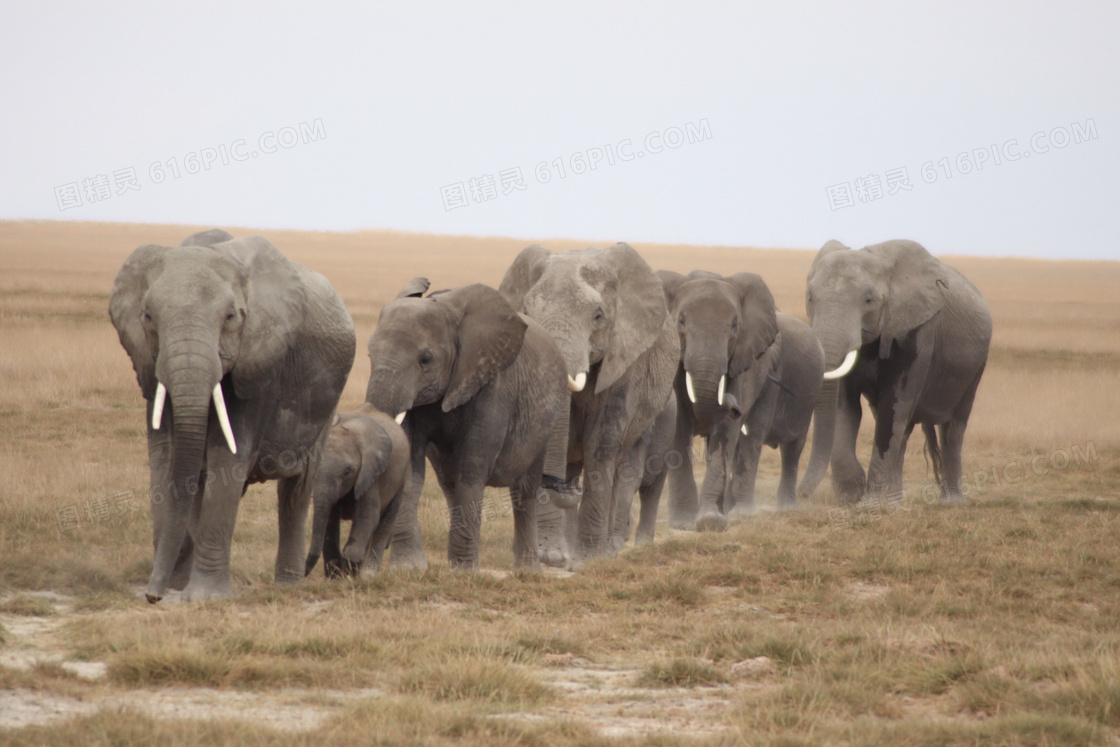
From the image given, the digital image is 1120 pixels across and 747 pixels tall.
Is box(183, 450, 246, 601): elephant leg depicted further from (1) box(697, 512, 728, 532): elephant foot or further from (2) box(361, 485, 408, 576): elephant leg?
(1) box(697, 512, 728, 532): elephant foot

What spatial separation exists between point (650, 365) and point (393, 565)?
2.97 meters

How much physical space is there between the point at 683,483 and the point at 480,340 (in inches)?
181

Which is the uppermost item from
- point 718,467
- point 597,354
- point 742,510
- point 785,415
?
point 597,354

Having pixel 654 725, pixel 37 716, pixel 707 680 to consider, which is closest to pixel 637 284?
pixel 707 680

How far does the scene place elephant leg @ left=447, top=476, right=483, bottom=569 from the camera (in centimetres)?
843

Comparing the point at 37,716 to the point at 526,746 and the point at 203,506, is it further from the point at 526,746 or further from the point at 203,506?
the point at 203,506

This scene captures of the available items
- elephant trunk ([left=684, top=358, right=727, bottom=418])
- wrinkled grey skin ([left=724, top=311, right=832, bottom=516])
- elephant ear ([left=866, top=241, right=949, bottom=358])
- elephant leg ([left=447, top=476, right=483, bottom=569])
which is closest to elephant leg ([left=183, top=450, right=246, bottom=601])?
elephant leg ([left=447, top=476, right=483, bottom=569])

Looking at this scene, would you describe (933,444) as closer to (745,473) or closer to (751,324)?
(745,473)

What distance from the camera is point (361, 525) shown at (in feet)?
26.9

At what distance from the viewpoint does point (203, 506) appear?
288 inches

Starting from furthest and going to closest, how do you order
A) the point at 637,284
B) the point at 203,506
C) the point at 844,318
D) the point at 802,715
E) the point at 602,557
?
the point at 844,318 < the point at 637,284 < the point at 602,557 < the point at 203,506 < the point at 802,715

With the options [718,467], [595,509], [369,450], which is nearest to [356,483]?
[369,450]

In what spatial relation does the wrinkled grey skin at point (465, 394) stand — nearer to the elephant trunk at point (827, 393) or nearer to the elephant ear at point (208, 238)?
the elephant ear at point (208, 238)

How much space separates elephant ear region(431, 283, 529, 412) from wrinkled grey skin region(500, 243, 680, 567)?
934mm
